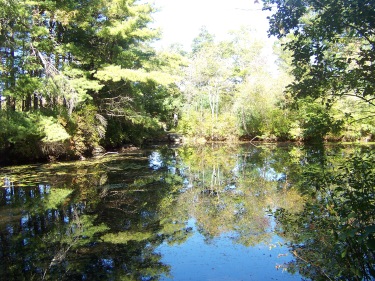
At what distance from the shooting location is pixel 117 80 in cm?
1554

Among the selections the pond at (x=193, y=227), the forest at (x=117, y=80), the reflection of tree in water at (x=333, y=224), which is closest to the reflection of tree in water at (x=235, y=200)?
the pond at (x=193, y=227)

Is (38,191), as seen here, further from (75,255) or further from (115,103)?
(115,103)

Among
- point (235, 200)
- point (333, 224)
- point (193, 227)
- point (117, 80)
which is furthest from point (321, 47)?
point (117, 80)

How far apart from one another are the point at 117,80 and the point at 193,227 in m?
11.5

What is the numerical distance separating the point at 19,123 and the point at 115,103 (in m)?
7.01

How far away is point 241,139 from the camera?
27.8 m

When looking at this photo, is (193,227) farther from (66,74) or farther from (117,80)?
(66,74)

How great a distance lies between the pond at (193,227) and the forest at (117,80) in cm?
117

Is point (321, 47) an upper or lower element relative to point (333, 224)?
upper

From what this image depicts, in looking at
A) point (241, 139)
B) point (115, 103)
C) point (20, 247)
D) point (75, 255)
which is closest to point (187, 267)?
point (75, 255)

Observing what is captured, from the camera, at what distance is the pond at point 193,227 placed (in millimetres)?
3422

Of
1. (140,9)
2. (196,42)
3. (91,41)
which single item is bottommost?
(91,41)

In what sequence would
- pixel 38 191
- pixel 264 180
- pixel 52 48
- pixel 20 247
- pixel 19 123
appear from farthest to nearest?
pixel 52 48 < pixel 19 123 < pixel 264 180 < pixel 38 191 < pixel 20 247

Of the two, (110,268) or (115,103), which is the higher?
(115,103)
